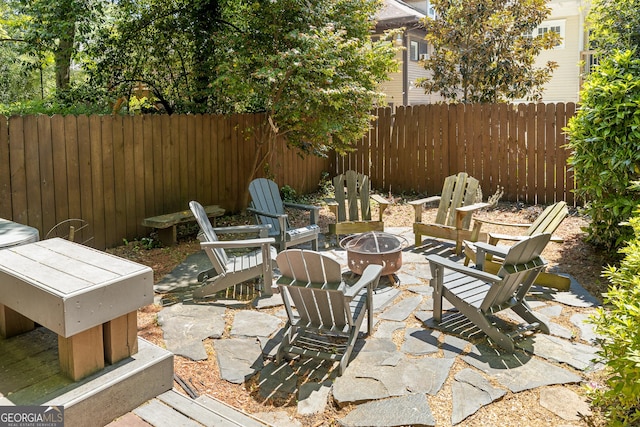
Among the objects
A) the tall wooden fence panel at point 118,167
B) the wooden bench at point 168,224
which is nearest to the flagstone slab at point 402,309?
the wooden bench at point 168,224

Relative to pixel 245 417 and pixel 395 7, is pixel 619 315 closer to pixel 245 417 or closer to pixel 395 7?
pixel 245 417

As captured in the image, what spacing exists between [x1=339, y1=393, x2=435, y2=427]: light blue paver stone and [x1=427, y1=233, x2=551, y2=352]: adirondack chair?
94 centimetres

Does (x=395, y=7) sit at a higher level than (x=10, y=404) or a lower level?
higher

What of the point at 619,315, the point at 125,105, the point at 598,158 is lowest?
the point at 619,315

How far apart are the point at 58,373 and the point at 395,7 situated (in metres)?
15.8

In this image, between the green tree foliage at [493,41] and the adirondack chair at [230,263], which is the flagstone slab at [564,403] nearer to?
the adirondack chair at [230,263]

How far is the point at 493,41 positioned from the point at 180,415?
9924 mm

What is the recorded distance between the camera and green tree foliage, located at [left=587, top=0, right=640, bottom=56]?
19.7ft

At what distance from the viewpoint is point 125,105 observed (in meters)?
8.35

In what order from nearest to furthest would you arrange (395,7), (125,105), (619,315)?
(619,315)
(125,105)
(395,7)

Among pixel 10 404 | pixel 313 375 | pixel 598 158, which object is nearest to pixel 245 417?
pixel 313 375

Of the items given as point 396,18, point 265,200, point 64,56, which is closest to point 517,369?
point 265,200

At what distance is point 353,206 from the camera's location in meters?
6.58

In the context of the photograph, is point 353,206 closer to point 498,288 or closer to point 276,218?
point 276,218
